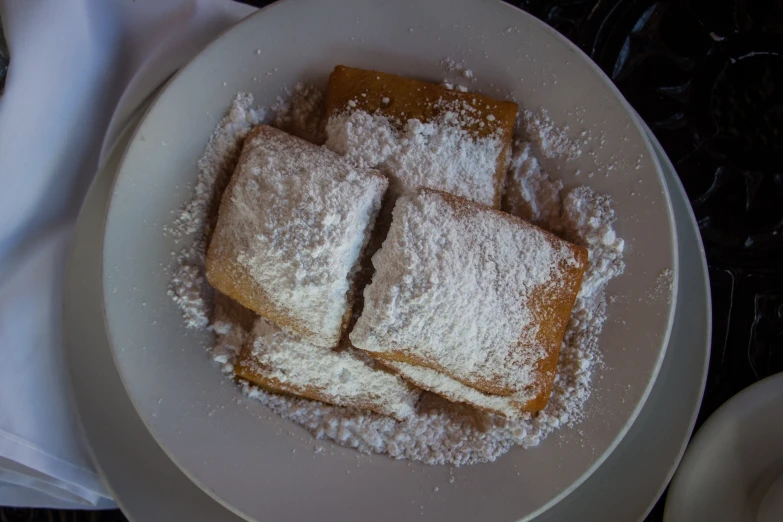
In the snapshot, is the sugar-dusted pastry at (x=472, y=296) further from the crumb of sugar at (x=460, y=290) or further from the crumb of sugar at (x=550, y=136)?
the crumb of sugar at (x=550, y=136)

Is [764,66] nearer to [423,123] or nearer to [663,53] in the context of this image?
[663,53]

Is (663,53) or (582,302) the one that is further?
(663,53)

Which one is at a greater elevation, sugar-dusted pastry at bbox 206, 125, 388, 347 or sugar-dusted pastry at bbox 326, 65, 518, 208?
sugar-dusted pastry at bbox 326, 65, 518, 208

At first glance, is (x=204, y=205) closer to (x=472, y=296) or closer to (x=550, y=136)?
(x=472, y=296)

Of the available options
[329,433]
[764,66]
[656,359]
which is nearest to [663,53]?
[764,66]

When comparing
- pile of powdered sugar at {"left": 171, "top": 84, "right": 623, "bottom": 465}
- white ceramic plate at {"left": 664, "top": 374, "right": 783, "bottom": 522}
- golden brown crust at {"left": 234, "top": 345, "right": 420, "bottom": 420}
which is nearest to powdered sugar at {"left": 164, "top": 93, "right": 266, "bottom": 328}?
pile of powdered sugar at {"left": 171, "top": 84, "right": 623, "bottom": 465}

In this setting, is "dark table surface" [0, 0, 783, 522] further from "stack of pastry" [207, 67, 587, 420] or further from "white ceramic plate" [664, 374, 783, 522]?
"stack of pastry" [207, 67, 587, 420]
